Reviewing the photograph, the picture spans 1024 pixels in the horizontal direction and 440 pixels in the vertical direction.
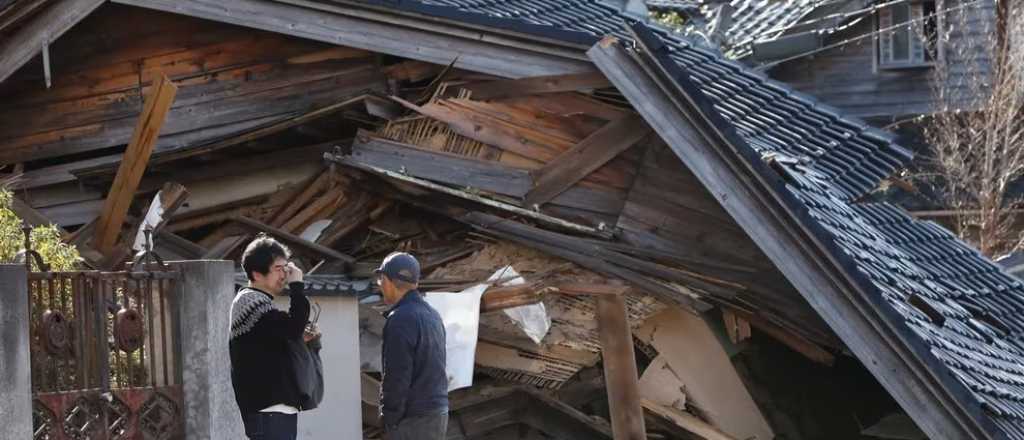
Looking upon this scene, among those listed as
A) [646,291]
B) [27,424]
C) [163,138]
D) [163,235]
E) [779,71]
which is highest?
[779,71]

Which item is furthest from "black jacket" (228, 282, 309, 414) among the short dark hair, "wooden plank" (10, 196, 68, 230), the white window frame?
the white window frame

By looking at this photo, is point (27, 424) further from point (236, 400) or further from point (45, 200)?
point (45, 200)

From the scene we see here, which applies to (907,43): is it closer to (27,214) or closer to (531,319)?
(531,319)

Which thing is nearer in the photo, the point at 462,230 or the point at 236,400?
the point at 236,400

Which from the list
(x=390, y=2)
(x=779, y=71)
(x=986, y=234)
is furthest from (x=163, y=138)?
(x=779, y=71)

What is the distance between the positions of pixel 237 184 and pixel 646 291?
3.48 metres

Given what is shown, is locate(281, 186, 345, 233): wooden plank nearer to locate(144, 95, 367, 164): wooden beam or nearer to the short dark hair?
locate(144, 95, 367, 164): wooden beam

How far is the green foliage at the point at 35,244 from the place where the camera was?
8.96 m

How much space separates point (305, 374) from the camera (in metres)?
8.21

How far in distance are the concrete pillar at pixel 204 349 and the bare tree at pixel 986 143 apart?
1754 cm

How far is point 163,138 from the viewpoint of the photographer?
46.2 ft

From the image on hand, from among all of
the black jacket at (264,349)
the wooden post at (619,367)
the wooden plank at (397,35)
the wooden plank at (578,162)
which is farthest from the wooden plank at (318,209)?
the black jacket at (264,349)

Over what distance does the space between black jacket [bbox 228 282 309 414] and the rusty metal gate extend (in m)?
0.70

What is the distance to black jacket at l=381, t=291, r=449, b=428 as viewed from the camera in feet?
28.9
